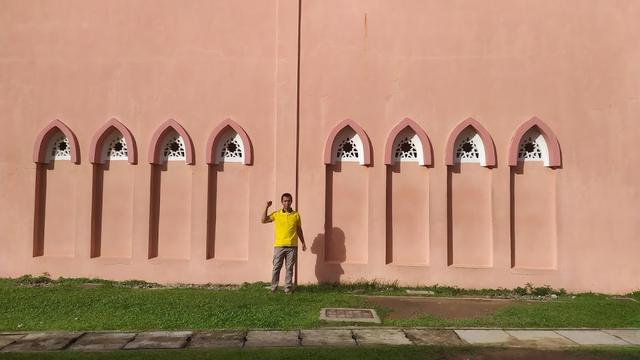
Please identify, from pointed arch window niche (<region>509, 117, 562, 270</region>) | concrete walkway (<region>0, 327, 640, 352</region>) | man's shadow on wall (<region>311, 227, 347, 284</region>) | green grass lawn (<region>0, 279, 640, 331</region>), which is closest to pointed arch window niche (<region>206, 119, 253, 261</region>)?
green grass lawn (<region>0, 279, 640, 331</region>)

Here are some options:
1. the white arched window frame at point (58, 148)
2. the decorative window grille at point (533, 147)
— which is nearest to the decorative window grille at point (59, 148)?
the white arched window frame at point (58, 148)

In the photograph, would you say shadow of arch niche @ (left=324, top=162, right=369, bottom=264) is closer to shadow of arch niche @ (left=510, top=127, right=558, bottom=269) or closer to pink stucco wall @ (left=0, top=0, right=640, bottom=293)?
pink stucco wall @ (left=0, top=0, right=640, bottom=293)

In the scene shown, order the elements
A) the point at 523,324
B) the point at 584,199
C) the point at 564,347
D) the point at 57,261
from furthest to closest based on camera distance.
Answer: the point at 57,261
the point at 584,199
the point at 523,324
the point at 564,347

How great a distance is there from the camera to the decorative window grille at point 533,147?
26.0 ft

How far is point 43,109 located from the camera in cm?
846

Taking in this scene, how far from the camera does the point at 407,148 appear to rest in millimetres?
8094

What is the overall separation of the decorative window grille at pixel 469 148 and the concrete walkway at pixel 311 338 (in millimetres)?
3069

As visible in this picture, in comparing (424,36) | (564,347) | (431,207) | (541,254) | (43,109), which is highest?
(424,36)

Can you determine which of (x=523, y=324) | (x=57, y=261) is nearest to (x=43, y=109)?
(x=57, y=261)

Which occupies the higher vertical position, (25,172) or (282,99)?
(282,99)

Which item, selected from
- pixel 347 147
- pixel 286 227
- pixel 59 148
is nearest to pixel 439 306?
pixel 286 227

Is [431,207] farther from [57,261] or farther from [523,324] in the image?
[57,261]

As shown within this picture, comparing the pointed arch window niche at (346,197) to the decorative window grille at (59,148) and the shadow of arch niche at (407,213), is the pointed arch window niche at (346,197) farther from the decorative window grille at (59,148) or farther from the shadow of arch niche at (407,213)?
the decorative window grille at (59,148)

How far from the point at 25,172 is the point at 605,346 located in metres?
8.62
